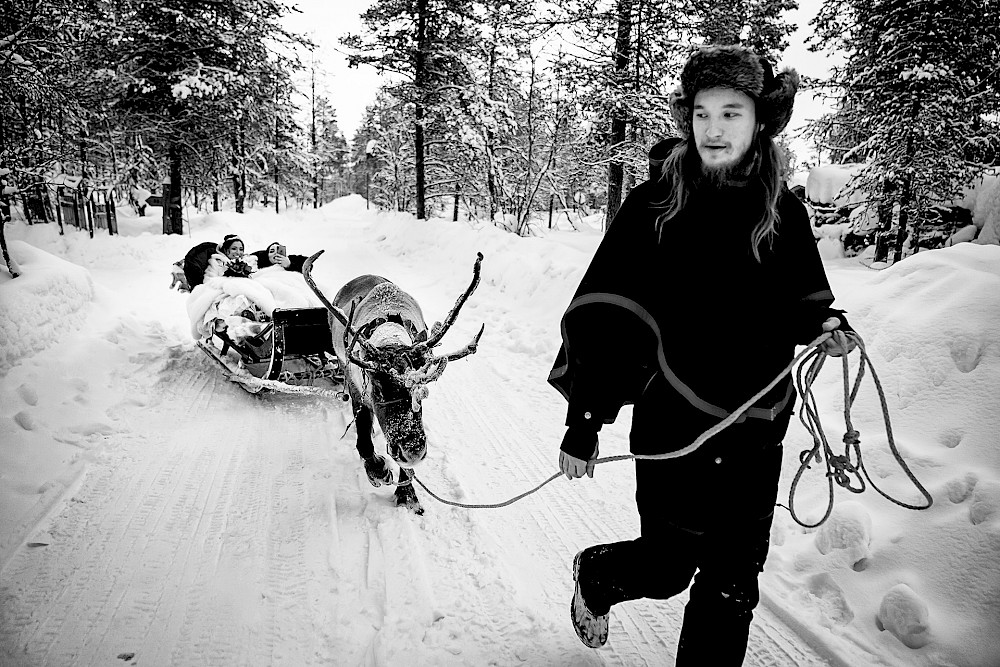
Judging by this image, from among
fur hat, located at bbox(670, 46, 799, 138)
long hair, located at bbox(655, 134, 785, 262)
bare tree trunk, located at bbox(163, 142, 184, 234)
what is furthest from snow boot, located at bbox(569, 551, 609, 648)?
bare tree trunk, located at bbox(163, 142, 184, 234)

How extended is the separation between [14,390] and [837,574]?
6.77 metres

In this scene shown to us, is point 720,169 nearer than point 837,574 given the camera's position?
Yes

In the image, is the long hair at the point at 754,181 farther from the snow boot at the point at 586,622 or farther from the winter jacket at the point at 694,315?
the snow boot at the point at 586,622

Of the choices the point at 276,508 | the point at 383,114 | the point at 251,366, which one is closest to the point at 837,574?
the point at 276,508

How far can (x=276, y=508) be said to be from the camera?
3844 millimetres

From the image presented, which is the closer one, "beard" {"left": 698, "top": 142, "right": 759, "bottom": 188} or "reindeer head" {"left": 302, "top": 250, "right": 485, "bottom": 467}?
"beard" {"left": 698, "top": 142, "right": 759, "bottom": 188}

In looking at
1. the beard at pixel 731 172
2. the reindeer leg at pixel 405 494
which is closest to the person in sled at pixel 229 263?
the reindeer leg at pixel 405 494

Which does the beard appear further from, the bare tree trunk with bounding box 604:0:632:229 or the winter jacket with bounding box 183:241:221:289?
the bare tree trunk with bounding box 604:0:632:229

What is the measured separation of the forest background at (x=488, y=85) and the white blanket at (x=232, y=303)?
5516 millimetres

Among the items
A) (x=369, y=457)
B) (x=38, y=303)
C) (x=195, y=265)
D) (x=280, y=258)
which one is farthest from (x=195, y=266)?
(x=369, y=457)

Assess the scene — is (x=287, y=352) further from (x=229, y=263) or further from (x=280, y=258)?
(x=280, y=258)

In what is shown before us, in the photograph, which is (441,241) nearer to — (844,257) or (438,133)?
(438,133)

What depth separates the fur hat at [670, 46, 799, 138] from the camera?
1.93 meters

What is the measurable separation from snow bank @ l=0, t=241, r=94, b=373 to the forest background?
3.58 m
